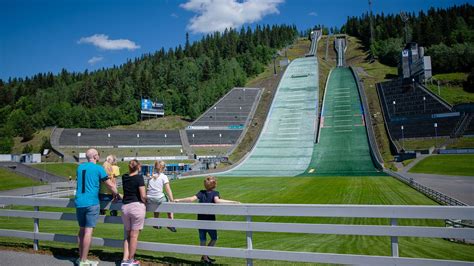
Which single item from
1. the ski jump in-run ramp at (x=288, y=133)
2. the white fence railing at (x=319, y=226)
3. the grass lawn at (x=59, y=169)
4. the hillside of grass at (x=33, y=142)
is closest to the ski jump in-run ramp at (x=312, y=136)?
the ski jump in-run ramp at (x=288, y=133)

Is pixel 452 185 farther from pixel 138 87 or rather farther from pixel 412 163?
pixel 138 87

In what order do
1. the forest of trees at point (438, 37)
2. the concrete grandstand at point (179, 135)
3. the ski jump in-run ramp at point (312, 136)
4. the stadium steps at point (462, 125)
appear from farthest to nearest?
the forest of trees at point (438, 37) → the concrete grandstand at point (179, 135) → the stadium steps at point (462, 125) → the ski jump in-run ramp at point (312, 136)

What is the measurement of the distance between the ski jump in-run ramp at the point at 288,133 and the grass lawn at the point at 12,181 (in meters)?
27.0

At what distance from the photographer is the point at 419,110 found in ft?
229

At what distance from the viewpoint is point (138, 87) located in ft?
413

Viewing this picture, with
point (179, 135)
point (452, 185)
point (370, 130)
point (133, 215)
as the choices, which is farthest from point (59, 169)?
point (133, 215)

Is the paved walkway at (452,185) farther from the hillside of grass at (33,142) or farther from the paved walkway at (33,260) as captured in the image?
the hillside of grass at (33,142)

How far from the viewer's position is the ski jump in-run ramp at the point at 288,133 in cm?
5696

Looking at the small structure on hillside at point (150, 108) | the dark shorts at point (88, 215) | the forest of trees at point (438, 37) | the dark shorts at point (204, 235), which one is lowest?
the dark shorts at point (204, 235)

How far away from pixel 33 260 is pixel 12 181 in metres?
50.7

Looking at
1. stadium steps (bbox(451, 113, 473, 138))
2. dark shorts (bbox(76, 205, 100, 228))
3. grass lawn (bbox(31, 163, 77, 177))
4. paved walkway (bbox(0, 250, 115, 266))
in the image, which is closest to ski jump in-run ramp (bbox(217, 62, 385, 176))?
stadium steps (bbox(451, 113, 473, 138))

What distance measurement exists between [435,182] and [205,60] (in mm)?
114494

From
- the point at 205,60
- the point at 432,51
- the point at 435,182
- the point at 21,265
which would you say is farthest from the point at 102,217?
the point at 205,60

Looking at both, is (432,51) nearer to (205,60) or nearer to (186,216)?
(205,60)
